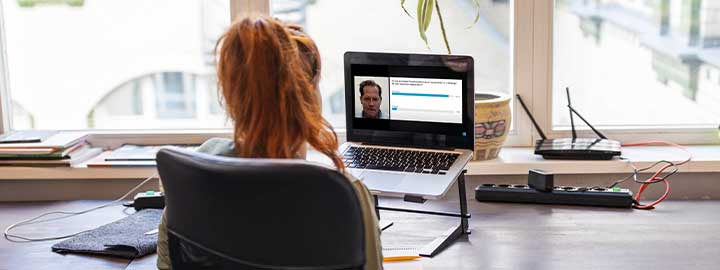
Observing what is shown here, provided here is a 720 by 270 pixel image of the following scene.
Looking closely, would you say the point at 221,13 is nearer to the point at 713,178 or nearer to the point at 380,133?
the point at 380,133

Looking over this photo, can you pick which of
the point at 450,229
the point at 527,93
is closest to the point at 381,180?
the point at 450,229

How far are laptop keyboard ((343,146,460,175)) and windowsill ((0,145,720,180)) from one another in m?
0.43

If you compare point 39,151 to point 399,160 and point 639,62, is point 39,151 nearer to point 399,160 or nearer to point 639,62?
point 399,160

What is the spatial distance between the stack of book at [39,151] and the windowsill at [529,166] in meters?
0.02

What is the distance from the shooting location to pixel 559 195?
2498 millimetres

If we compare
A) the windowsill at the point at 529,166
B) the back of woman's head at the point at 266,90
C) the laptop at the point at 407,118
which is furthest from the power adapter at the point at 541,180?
the back of woman's head at the point at 266,90

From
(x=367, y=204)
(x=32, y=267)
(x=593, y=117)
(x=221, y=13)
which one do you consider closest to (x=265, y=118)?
(x=367, y=204)

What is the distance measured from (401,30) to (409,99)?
0.61 metres

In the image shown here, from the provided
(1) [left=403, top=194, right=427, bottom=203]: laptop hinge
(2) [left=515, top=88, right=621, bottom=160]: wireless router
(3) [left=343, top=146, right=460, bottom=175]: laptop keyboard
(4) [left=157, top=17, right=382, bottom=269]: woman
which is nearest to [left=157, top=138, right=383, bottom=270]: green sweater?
(4) [left=157, top=17, right=382, bottom=269]: woman

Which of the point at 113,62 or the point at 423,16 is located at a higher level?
the point at 423,16

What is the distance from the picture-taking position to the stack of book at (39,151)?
275cm

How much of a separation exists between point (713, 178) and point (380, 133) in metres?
1.01

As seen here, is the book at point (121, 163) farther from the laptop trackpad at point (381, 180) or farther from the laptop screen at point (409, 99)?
the laptop trackpad at point (381, 180)

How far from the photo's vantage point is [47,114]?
3.03 m
